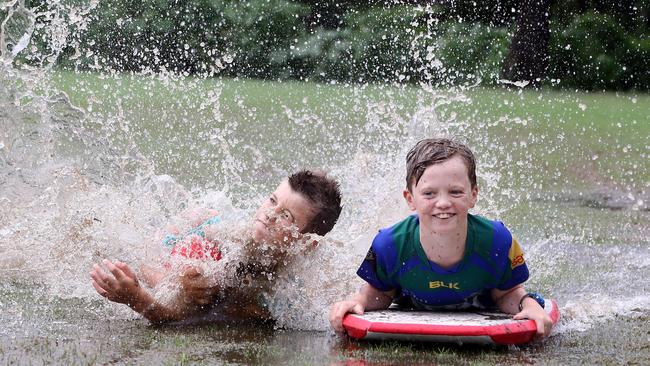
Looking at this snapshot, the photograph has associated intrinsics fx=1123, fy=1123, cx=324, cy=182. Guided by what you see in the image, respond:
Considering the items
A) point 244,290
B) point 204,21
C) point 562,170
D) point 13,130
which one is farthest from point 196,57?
point 244,290

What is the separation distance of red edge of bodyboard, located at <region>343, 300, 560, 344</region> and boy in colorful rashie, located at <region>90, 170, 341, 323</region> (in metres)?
0.65

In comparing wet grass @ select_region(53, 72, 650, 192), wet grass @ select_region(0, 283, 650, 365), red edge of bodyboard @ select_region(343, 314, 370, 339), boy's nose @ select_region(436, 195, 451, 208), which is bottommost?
wet grass @ select_region(53, 72, 650, 192)

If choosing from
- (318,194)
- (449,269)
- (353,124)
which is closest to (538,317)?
(449,269)

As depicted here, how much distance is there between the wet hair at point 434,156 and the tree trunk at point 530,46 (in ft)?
53.4

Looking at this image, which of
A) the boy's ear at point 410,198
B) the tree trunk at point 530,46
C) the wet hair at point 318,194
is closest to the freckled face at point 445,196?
the boy's ear at point 410,198

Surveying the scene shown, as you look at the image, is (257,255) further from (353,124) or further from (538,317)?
(353,124)

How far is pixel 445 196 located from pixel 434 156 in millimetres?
172

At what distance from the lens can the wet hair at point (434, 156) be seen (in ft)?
14.6

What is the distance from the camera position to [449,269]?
4500 mm

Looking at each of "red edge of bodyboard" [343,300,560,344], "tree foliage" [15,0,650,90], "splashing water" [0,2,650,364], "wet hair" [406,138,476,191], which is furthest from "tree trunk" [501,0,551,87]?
"red edge of bodyboard" [343,300,560,344]

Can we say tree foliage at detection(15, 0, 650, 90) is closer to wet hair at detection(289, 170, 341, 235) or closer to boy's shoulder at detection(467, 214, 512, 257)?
wet hair at detection(289, 170, 341, 235)

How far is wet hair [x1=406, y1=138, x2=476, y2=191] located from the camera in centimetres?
444

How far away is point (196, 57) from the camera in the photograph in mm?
21594

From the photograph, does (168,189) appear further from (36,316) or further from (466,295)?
(466,295)
